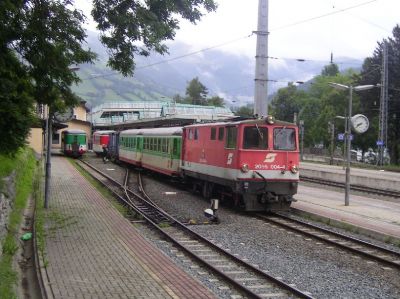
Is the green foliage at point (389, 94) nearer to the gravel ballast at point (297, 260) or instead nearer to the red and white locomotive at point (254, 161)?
the red and white locomotive at point (254, 161)

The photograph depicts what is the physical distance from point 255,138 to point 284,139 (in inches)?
39.4

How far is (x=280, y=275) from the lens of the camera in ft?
29.5

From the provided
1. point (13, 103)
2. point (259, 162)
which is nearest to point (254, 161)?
point (259, 162)

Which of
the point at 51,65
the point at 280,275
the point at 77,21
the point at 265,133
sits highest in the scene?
the point at 77,21

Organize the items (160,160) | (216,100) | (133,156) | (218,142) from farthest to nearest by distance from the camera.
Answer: (216,100), (133,156), (160,160), (218,142)

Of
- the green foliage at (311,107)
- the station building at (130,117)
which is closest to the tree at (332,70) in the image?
the green foliage at (311,107)

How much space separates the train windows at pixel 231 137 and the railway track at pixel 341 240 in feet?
7.74

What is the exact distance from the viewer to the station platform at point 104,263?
24.4ft

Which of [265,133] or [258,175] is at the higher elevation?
[265,133]

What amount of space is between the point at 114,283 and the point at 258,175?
8461 millimetres

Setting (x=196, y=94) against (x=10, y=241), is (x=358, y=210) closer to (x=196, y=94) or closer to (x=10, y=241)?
(x=10, y=241)

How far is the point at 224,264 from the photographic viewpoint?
383 inches

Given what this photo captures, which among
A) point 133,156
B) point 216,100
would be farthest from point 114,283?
point 216,100

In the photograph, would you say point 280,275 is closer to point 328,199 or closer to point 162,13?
point 162,13
